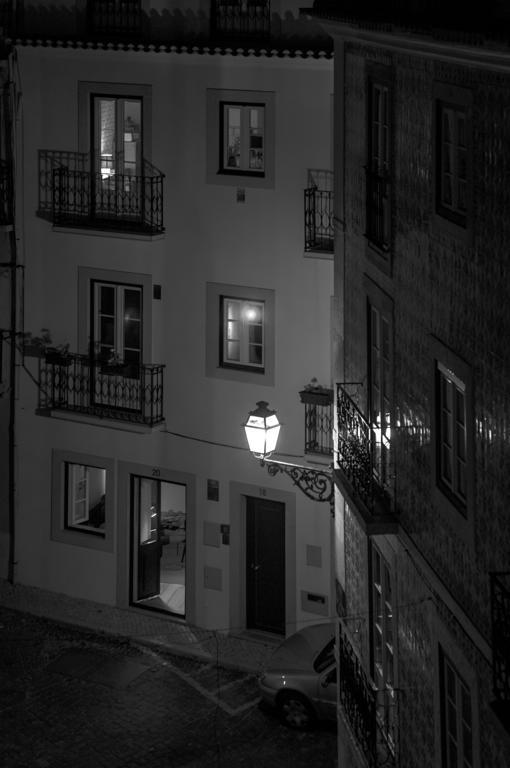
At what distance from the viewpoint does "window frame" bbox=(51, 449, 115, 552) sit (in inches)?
936

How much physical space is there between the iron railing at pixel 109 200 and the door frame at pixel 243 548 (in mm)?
4025

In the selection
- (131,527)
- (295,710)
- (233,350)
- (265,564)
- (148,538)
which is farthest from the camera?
(148,538)

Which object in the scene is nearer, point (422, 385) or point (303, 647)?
Answer: point (422, 385)

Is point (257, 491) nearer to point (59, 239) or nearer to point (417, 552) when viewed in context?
point (59, 239)

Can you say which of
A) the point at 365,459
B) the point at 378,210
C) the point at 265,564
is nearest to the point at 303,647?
the point at 265,564

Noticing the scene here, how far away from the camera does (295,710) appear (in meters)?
19.7

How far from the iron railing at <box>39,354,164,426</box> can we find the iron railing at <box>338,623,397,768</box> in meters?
8.64

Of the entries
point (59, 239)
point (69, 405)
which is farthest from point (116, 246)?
point (69, 405)

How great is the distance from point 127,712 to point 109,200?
7374 millimetres

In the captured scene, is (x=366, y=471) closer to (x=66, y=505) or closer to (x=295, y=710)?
(x=295, y=710)

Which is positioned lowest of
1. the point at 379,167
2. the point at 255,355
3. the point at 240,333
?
the point at 255,355

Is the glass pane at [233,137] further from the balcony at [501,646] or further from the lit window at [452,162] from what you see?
the balcony at [501,646]

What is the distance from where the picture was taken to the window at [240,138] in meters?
21.6

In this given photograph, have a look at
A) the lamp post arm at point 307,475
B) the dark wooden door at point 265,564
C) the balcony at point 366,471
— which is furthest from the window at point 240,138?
the balcony at point 366,471
